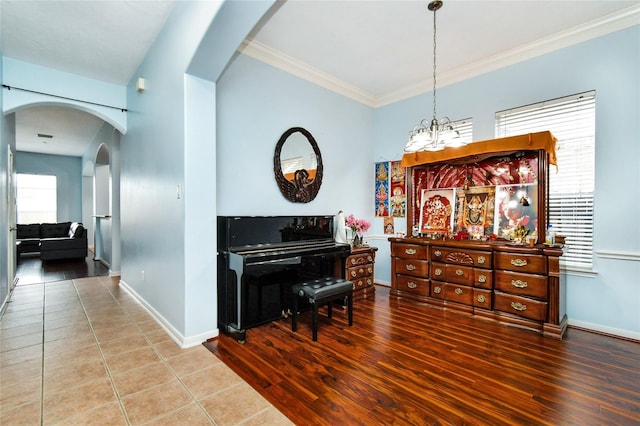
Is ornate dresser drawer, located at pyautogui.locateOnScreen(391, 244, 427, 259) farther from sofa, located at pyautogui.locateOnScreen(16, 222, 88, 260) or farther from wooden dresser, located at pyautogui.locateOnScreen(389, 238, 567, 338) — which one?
sofa, located at pyautogui.locateOnScreen(16, 222, 88, 260)

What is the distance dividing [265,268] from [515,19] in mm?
3515

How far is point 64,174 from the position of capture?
28.8 feet

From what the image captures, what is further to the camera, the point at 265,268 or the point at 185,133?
the point at 265,268

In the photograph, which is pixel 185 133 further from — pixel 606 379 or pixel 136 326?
pixel 606 379

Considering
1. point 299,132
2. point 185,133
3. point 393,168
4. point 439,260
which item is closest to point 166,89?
point 185,133

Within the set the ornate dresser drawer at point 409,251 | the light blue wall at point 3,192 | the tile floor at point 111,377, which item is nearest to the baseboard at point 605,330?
the ornate dresser drawer at point 409,251

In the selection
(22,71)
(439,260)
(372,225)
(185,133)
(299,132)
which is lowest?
(439,260)

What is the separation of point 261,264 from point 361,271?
162 centimetres

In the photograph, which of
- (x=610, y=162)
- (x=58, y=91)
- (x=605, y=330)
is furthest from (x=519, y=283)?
(x=58, y=91)

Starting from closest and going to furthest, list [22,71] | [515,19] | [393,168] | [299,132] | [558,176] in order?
[515,19] → [558,176] → [22,71] → [299,132] → [393,168]

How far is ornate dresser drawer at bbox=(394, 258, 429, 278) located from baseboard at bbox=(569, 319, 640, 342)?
152 centimetres

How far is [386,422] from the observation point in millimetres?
1607

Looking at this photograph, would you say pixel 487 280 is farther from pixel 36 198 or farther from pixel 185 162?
pixel 36 198

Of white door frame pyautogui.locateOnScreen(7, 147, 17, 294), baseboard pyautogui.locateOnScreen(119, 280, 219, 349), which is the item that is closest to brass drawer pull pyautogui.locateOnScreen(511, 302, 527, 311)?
baseboard pyautogui.locateOnScreen(119, 280, 219, 349)
